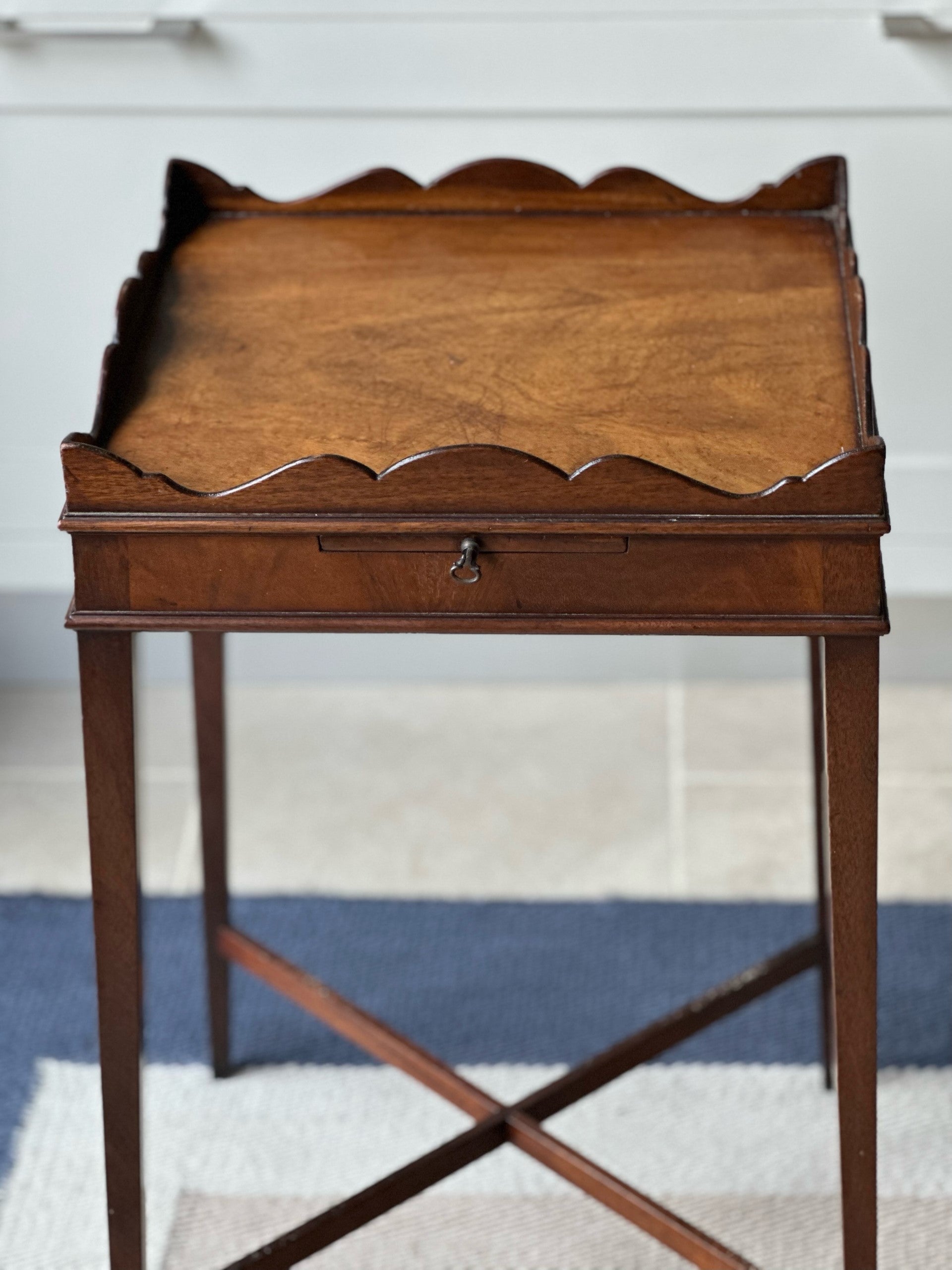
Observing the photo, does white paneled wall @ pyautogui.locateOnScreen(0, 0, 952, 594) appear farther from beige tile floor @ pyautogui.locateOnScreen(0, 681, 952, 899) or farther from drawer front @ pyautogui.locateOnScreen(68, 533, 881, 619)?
drawer front @ pyautogui.locateOnScreen(68, 533, 881, 619)

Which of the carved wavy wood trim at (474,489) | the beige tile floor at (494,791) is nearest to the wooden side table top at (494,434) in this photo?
the carved wavy wood trim at (474,489)

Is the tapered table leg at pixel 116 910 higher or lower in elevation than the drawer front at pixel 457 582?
lower

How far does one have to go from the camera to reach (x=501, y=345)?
1132 mm

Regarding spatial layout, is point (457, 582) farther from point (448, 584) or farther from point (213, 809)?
point (213, 809)

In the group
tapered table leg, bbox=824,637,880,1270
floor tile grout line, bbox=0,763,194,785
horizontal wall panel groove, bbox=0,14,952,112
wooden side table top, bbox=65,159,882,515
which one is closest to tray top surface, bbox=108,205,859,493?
wooden side table top, bbox=65,159,882,515

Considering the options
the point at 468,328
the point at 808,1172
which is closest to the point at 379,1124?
the point at 808,1172

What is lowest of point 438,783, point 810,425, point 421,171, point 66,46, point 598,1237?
point 598,1237

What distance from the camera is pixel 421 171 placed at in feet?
6.57

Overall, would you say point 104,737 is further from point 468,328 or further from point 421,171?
point 421,171

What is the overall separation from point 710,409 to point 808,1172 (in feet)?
2.73

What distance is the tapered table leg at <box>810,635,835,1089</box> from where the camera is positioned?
1539 millimetres

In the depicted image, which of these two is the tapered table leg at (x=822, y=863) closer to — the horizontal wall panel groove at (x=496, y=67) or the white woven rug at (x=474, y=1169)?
the white woven rug at (x=474, y=1169)

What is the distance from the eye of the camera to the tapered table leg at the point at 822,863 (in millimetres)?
1539

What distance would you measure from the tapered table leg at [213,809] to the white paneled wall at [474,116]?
75 centimetres
